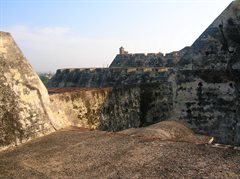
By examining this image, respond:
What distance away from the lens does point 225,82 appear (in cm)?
816

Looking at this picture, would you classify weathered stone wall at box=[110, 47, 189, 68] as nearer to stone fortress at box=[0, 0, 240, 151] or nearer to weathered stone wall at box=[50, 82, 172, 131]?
weathered stone wall at box=[50, 82, 172, 131]

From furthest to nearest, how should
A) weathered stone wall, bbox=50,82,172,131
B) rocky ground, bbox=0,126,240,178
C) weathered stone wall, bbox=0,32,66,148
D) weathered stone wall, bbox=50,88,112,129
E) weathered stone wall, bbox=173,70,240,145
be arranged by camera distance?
weathered stone wall, bbox=173,70,240,145
weathered stone wall, bbox=50,82,172,131
weathered stone wall, bbox=50,88,112,129
weathered stone wall, bbox=0,32,66,148
rocky ground, bbox=0,126,240,178

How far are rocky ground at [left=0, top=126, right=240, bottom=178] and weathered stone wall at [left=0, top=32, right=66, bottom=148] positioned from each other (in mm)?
297

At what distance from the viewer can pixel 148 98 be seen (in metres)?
11.0

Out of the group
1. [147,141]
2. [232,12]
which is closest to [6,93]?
[147,141]

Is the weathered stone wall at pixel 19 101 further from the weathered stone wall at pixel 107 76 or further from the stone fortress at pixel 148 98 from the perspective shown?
the weathered stone wall at pixel 107 76

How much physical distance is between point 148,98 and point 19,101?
6.03 m

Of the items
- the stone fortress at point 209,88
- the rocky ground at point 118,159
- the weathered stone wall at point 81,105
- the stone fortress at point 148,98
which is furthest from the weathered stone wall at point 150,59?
the rocky ground at point 118,159

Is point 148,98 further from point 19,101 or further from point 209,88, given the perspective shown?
point 19,101

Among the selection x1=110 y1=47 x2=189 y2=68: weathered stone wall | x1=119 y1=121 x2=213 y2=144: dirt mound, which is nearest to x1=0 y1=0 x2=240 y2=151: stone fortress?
x1=119 y1=121 x2=213 y2=144: dirt mound

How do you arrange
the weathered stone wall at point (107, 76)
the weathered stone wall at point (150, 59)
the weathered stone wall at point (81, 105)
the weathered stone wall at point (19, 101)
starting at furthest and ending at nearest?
the weathered stone wall at point (150, 59) → the weathered stone wall at point (107, 76) → the weathered stone wall at point (81, 105) → the weathered stone wall at point (19, 101)

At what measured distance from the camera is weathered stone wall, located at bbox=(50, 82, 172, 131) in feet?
25.5

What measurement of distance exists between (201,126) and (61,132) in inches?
155

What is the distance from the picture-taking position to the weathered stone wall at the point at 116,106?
7786 millimetres
